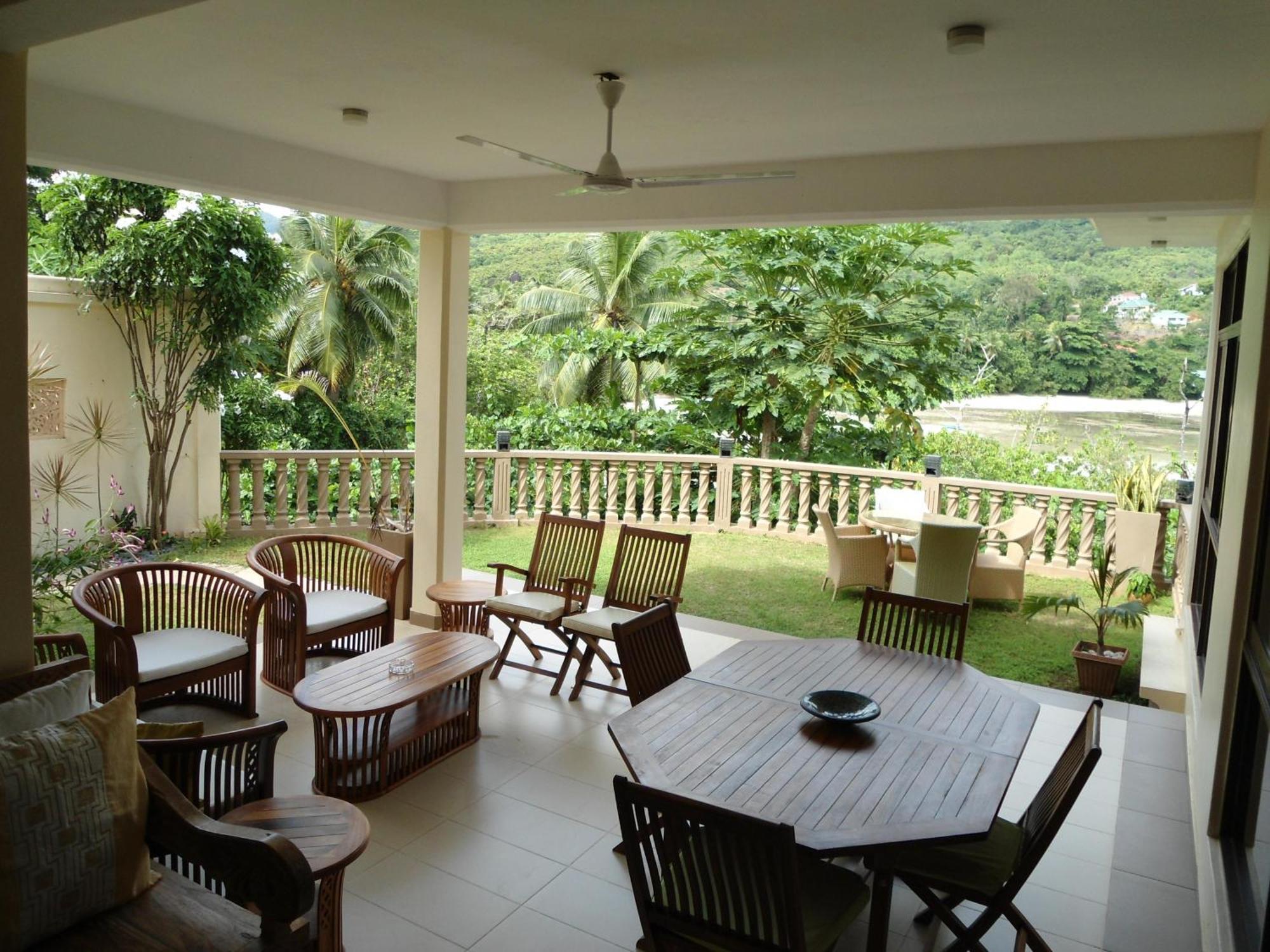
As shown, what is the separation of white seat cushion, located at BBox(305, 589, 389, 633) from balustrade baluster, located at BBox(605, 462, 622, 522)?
186 inches

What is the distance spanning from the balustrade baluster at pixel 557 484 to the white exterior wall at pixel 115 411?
331 centimetres

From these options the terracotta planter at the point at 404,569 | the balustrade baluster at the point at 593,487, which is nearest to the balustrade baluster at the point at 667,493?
the balustrade baluster at the point at 593,487

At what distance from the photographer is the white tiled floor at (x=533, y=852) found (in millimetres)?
3111

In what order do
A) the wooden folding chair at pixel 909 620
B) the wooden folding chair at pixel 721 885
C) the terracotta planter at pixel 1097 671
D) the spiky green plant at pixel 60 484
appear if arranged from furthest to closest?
the spiky green plant at pixel 60 484
the terracotta planter at pixel 1097 671
the wooden folding chair at pixel 909 620
the wooden folding chair at pixel 721 885

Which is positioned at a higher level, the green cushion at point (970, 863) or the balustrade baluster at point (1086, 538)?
the balustrade baluster at point (1086, 538)

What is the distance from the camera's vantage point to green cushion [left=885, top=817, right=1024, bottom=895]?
9.06ft

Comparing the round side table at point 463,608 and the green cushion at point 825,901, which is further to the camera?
the round side table at point 463,608

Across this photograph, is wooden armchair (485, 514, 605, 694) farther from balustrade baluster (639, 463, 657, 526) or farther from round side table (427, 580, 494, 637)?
balustrade baluster (639, 463, 657, 526)

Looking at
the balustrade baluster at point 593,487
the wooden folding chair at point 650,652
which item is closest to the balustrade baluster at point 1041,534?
the balustrade baluster at point 593,487

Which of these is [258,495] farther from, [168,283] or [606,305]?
[606,305]

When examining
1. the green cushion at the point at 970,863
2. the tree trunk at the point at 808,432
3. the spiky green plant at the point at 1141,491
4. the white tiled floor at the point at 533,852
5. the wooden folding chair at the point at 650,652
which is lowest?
the white tiled floor at the point at 533,852

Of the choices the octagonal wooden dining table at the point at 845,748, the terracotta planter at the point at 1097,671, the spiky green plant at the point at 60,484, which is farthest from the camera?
the spiky green plant at the point at 60,484

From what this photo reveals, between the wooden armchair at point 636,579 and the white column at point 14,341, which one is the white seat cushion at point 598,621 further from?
the white column at point 14,341

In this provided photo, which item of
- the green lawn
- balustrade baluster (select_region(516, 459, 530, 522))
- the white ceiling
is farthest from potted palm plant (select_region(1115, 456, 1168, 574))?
balustrade baluster (select_region(516, 459, 530, 522))
